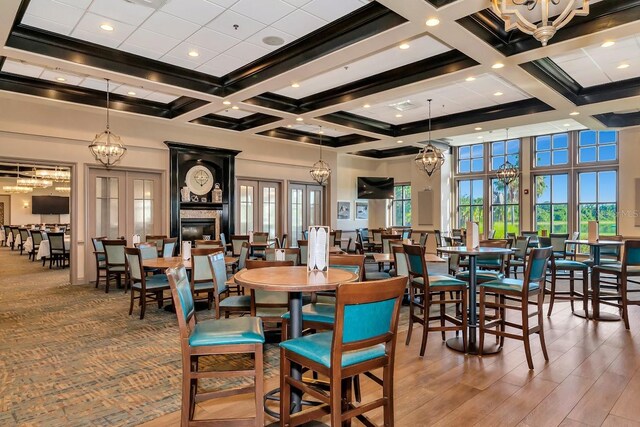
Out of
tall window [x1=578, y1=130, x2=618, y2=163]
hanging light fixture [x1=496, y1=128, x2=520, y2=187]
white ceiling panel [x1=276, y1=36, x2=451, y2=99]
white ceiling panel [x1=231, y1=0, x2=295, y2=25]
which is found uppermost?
white ceiling panel [x1=276, y1=36, x2=451, y2=99]

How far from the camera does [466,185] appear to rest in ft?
42.5

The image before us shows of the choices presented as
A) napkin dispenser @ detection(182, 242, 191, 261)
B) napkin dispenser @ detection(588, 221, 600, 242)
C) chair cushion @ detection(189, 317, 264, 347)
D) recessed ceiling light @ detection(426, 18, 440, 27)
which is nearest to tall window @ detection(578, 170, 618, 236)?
napkin dispenser @ detection(588, 221, 600, 242)

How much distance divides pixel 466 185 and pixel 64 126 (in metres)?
11.0

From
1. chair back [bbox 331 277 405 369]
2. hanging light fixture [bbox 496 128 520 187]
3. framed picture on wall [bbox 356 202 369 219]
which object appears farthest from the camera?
framed picture on wall [bbox 356 202 369 219]

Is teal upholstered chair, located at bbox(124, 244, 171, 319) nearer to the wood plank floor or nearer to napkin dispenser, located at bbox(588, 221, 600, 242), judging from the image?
the wood plank floor

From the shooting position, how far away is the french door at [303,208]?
11.2 meters

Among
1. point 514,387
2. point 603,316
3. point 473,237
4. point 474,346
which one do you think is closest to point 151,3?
point 473,237

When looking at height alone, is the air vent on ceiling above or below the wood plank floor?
above

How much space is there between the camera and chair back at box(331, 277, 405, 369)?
1.90 m

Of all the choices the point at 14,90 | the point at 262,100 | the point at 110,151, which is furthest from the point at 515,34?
the point at 14,90

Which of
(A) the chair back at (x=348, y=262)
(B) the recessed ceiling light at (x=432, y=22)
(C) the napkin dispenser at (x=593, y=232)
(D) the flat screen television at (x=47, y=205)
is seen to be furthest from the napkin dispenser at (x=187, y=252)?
(D) the flat screen television at (x=47, y=205)

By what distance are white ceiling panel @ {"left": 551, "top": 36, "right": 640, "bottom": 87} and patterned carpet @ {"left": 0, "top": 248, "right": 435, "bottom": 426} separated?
18.4 feet

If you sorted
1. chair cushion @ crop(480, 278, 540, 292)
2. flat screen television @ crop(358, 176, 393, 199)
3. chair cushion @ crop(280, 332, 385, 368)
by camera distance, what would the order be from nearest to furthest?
chair cushion @ crop(280, 332, 385, 368) < chair cushion @ crop(480, 278, 540, 292) < flat screen television @ crop(358, 176, 393, 199)

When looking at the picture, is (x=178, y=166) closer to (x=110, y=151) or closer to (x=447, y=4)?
(x=110, y=151)
